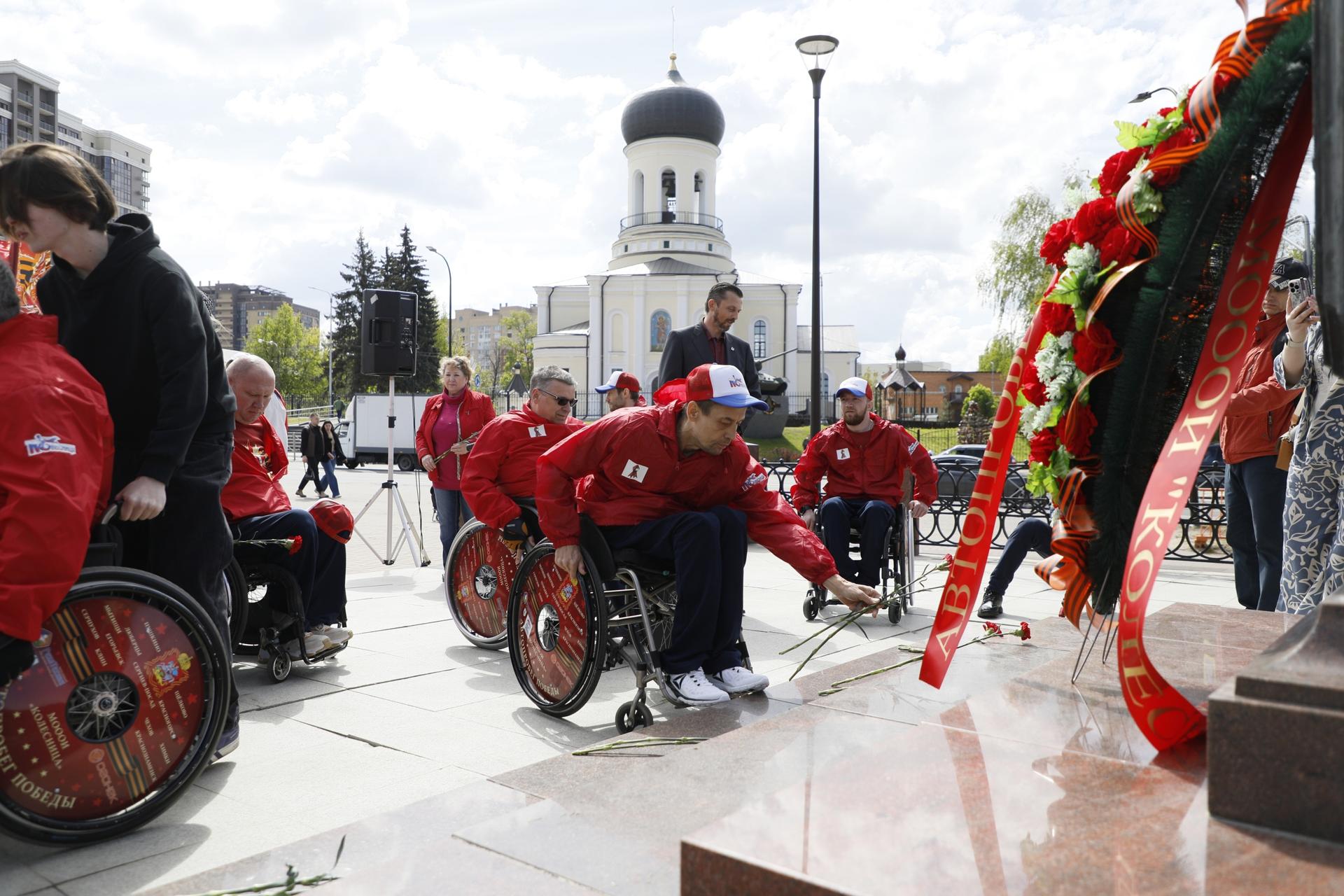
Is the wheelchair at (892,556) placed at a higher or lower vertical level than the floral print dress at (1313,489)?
lower

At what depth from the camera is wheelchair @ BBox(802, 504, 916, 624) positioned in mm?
7367

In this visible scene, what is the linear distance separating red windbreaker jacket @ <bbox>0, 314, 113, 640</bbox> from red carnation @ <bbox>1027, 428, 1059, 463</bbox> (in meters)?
2.73

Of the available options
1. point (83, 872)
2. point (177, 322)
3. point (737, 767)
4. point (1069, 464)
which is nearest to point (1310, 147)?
point (1069, 464)

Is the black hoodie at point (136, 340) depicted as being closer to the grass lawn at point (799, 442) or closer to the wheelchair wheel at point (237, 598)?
the wheelchair wheel at point (237, 598)

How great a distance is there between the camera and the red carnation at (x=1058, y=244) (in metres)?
3.09

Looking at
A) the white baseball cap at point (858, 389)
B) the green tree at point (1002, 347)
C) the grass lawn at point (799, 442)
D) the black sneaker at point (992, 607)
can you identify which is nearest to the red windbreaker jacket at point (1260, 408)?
the black sneaker at point (992, 607)

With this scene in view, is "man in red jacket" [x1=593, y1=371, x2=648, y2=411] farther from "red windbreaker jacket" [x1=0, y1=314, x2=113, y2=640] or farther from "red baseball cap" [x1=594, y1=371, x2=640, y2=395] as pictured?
"red windbreaker jacket" [x1=0, y1=314, x2=113, y2=640]

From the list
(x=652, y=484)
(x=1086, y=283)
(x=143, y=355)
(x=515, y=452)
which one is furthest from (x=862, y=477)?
(x=143, y=355)

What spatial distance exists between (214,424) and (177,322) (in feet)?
1.34

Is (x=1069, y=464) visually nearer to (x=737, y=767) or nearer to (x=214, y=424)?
(x=737, y=767)

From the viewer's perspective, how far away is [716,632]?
4168 mm

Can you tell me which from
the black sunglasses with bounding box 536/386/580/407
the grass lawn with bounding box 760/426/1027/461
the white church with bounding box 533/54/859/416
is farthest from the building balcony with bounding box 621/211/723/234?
the black sunglasses with bounding box 536/386/580/407

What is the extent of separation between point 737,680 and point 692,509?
78 cm

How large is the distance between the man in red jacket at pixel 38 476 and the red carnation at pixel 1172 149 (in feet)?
9.93
